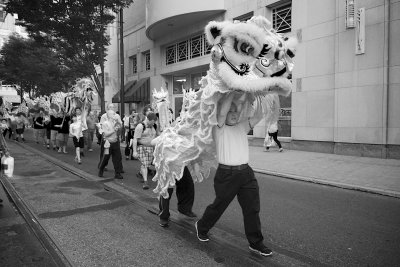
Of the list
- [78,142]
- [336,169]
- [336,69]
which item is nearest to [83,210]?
[78,142]

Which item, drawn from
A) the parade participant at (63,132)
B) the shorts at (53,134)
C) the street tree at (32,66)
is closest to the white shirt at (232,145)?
the parade participant at (63,132)

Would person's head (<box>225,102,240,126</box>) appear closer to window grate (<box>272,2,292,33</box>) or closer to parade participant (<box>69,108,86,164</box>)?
parade participant (<box>69,108,86,164</box>)

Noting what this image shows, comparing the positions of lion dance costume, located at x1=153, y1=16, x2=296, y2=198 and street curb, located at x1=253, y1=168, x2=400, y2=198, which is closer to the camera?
lion dance costume, located at x1=153, y1=16, x2=296, y2=198

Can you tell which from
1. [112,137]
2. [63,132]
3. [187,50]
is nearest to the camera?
[112,137]

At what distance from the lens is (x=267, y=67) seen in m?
3.29

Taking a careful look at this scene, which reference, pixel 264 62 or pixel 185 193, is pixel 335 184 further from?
pixel 264 62

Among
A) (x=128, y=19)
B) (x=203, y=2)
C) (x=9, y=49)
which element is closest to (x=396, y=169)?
(x=203, y=2)

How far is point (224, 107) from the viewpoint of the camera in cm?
350

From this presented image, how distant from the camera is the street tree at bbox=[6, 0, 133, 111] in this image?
46.2 ft

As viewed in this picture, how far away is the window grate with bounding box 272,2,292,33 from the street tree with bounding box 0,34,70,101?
47.6ft

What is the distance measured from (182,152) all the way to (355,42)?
9.03m

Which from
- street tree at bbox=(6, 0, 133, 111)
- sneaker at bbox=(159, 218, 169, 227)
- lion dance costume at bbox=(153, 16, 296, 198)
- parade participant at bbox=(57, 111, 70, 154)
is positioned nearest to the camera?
lion dance costume at bbox=(153, 16, 296, 198)

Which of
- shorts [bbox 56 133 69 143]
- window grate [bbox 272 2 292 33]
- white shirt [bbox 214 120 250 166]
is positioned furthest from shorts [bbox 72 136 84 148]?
window grate [bbox 272 2 292 33]

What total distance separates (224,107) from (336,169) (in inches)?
249
